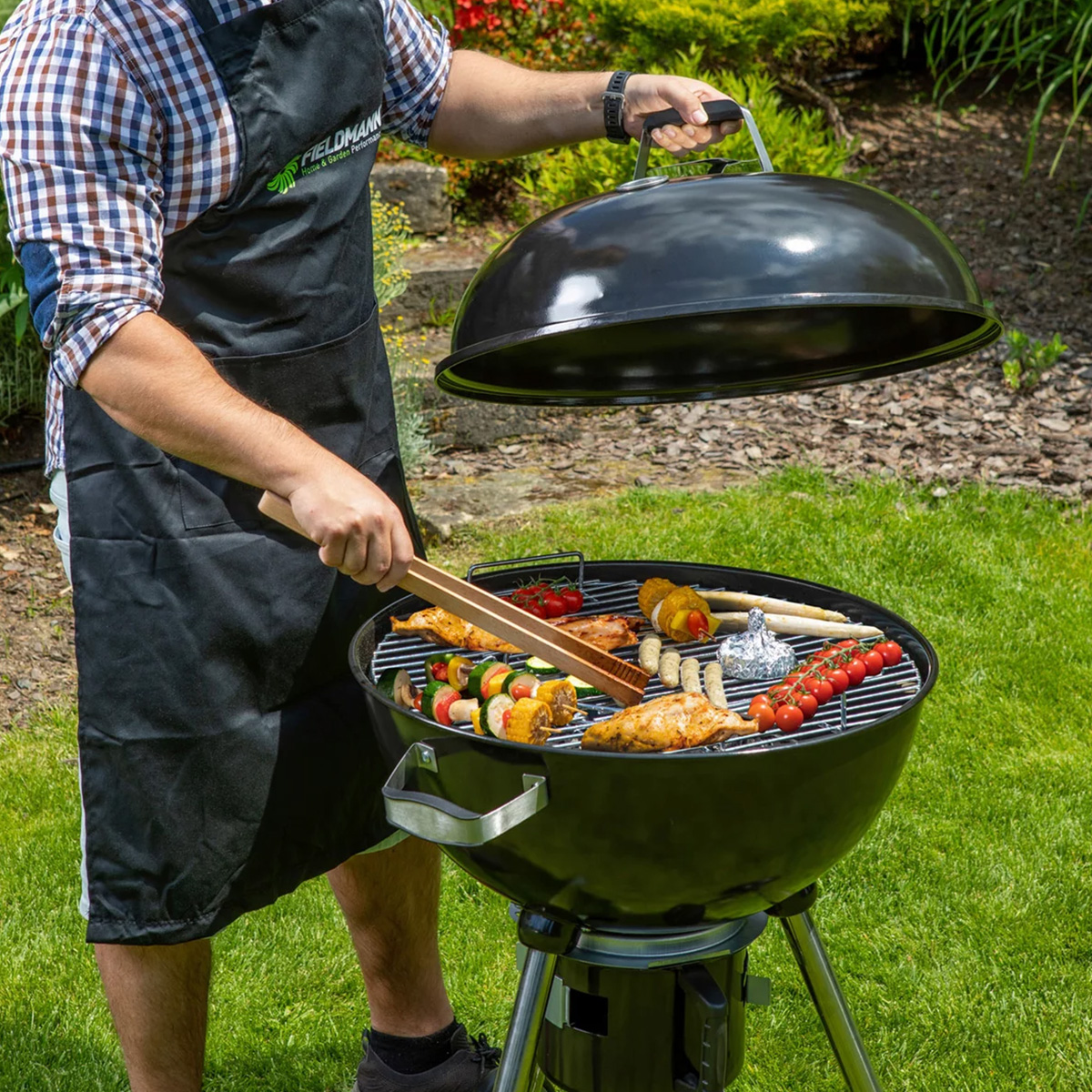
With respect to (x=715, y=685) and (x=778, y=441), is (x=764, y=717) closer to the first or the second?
(x=715, y=685)

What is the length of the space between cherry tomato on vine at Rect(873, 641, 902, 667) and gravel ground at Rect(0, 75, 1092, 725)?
2.79 metres

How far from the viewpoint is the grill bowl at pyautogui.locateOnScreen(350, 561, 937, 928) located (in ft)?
4.99

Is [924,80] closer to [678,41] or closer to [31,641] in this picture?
[678,41]

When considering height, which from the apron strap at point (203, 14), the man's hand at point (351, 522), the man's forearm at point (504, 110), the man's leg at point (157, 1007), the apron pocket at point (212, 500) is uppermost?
the apron strap at point (203, 14)

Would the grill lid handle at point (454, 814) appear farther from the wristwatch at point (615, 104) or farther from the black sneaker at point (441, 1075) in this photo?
the wristwatch at point (615, 104)

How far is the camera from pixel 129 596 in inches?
75.8

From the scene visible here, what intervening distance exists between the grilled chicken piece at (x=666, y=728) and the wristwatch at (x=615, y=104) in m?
1.04

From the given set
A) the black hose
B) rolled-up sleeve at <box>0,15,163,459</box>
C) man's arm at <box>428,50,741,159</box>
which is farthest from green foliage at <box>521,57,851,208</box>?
rolled-up sleeve at <box>0,15,163,459</box>

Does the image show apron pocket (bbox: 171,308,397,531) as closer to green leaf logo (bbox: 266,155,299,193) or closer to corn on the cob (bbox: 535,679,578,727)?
green leaf logo (bbox: 266,155,299,193)

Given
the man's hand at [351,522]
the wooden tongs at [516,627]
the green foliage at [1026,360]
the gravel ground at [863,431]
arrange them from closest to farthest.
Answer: the man's hand at [351,522]
the wooden tongs at [516,627]
the gravel ground at [863,431]
the green foliage at [1026,360]

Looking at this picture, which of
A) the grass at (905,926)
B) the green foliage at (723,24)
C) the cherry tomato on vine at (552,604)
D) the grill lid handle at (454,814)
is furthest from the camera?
the green foliage at (723,24)

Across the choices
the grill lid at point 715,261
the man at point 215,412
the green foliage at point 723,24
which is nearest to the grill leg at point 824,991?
the man at point 215,412

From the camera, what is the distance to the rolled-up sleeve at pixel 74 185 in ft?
5.37

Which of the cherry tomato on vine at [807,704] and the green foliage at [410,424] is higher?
the cherry tomato on vine at [807,704]
